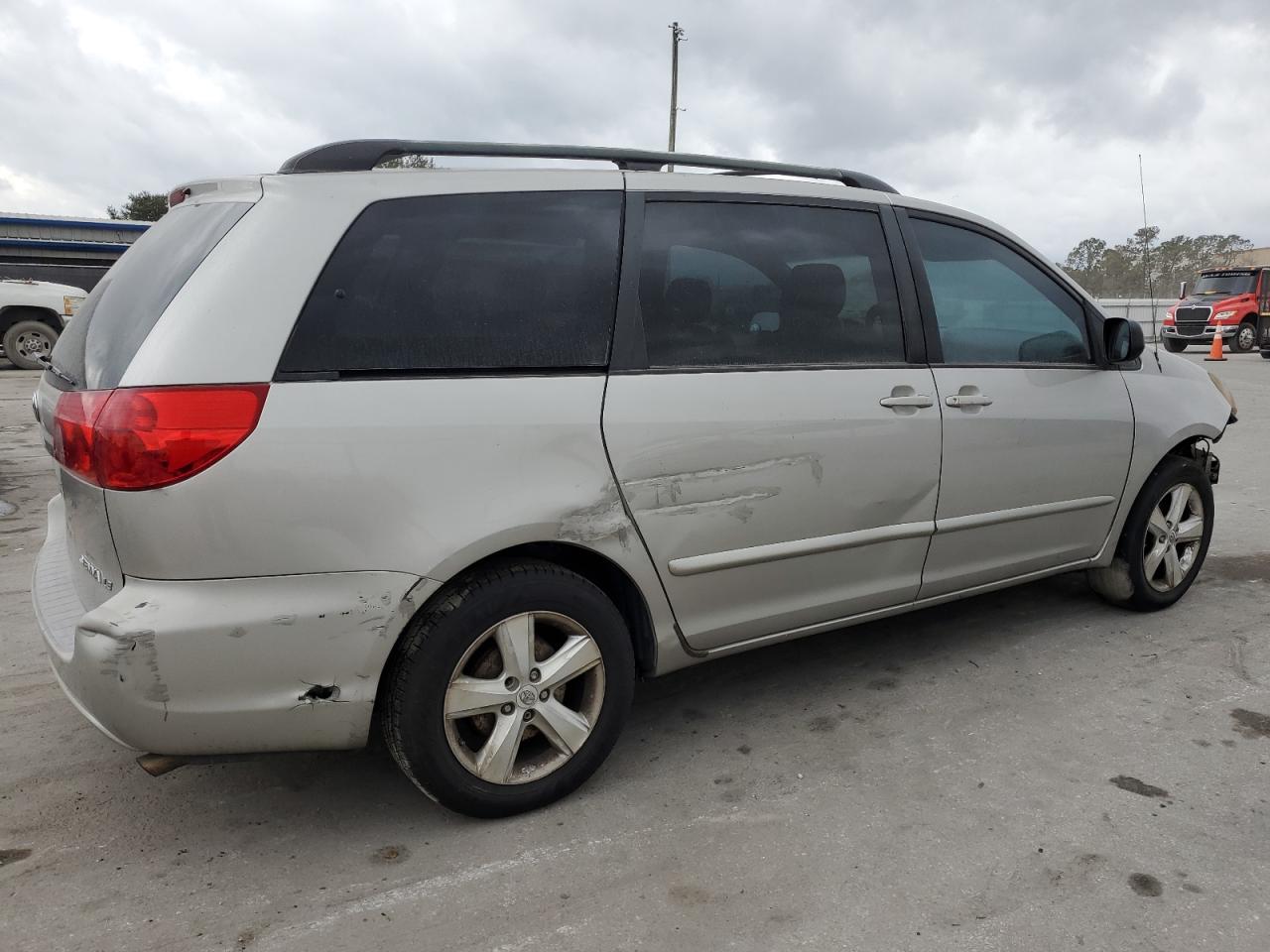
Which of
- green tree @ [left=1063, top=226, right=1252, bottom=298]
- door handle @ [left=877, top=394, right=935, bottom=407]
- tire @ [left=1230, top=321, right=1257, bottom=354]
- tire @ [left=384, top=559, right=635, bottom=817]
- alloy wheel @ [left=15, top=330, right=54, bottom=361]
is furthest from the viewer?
green tree @ [left=1063, top=226, right=1252, bottom=298]

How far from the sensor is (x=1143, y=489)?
3.96 meters

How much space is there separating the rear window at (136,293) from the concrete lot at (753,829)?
1.19m

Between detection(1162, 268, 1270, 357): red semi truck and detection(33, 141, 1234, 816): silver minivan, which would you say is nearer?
detection(33, 141, 1234, 816): silver minivan

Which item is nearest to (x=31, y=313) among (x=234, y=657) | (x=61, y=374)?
(x=61, y=374)

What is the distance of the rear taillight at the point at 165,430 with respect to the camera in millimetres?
2051

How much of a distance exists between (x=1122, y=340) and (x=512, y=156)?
98.9 inches

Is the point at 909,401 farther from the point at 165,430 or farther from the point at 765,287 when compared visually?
the point at 165,430

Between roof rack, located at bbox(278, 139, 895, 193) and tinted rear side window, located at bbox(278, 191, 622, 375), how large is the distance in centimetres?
16

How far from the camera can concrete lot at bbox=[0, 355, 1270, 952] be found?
2.10 m

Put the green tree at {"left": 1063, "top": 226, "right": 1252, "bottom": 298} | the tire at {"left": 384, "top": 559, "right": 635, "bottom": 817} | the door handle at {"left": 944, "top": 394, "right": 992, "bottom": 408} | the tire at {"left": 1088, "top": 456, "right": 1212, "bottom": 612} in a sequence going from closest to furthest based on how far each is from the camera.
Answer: the tire at {"left": 384, "top": 559, "right": 635, "bottom": 817} → the door handle at {"left": 944, "top": 394, "right": 992, "bottom": 408} → the tire at {"left": 1088, "top": 456, "right": 1212, "bottom": 612} → the green tree at {"left": 1063, "top": 226, "right": 1252, "bottom": 298}

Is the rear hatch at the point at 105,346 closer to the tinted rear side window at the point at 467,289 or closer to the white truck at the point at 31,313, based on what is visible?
the tinted rear side window at the point at 467,289

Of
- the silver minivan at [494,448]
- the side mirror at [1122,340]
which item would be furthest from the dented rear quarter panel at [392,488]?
the side mirror at [1122,340]

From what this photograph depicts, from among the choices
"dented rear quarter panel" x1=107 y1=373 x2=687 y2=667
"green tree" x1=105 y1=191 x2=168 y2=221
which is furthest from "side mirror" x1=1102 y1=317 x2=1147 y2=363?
"green tree" x1=105 y1=191 x2=168 y2=221

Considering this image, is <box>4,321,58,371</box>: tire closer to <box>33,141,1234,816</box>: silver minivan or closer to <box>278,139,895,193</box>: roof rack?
<box>33,141,1234,816</box>: silver minivan
